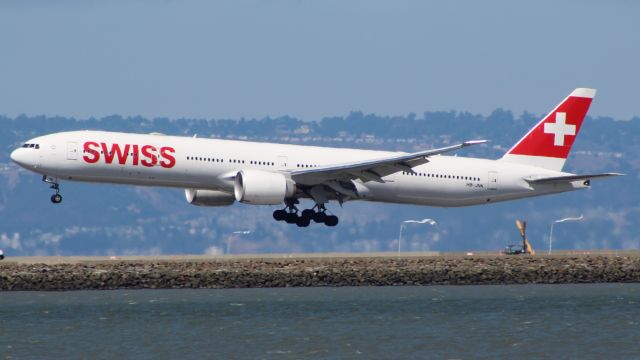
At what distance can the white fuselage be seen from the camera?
59.9 m

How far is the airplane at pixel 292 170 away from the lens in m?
60.0

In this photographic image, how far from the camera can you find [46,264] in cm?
6222

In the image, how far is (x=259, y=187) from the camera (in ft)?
200

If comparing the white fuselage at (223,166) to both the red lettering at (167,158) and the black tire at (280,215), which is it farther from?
the black tire at (280,215)

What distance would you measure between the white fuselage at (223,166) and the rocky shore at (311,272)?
123 inches

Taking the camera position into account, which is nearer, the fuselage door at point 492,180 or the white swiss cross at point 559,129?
the fuselage door at point 492,180

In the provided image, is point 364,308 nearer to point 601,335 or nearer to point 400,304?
point 400,304

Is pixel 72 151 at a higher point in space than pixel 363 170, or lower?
higher

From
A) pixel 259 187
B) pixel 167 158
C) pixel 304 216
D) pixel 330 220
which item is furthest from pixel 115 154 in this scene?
pixel 330 220

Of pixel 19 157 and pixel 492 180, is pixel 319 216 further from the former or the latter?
pixel 19 157

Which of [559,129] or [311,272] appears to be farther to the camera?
[559,129]

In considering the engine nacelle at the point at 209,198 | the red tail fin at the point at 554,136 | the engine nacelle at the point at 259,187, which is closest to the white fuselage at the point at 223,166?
the engine nacelle at the point at 259,187

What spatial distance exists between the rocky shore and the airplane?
2956mm

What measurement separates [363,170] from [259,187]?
180 inches
